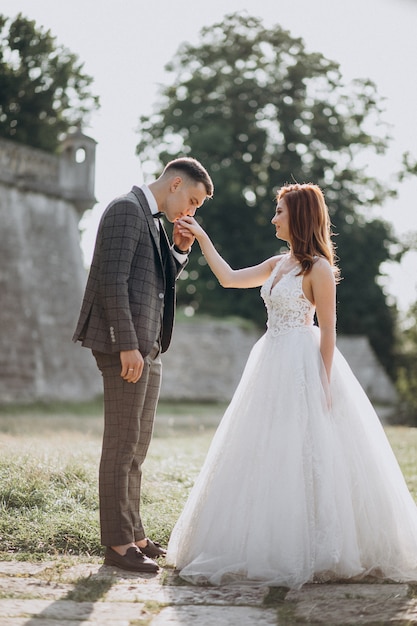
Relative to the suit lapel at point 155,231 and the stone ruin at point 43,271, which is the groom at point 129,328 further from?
the stone ruin at point 43,271

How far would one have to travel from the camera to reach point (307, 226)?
4.39 meters

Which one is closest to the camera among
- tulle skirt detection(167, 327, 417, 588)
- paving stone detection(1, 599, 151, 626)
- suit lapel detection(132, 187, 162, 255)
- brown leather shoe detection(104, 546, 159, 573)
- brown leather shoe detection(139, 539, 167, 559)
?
paving stone detection(1, 599, 151, 626)

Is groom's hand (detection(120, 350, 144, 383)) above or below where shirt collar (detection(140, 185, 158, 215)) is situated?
below

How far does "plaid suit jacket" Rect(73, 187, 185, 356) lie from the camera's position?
4090mm

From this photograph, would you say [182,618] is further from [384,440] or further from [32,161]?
[32,161]

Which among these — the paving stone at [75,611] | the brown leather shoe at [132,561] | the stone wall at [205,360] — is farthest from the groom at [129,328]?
the stone wall at [205,360]

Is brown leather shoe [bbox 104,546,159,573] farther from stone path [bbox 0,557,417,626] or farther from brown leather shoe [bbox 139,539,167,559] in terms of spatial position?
brown leather shoe [bbox 139,539,167,559]

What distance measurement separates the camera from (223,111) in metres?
27.7

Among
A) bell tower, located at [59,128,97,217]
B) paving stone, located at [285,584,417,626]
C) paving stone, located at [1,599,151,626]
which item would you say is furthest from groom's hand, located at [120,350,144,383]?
bell tower, located at [59,128,97,217]

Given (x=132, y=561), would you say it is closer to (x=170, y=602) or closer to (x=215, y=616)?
(x=170, y=602)

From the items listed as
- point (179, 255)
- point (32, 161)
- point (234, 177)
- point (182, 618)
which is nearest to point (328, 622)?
point (182, 618)

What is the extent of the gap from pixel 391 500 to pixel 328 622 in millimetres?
1048

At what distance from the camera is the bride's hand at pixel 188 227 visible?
4570 millimetres

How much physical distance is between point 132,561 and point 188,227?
1.81m
